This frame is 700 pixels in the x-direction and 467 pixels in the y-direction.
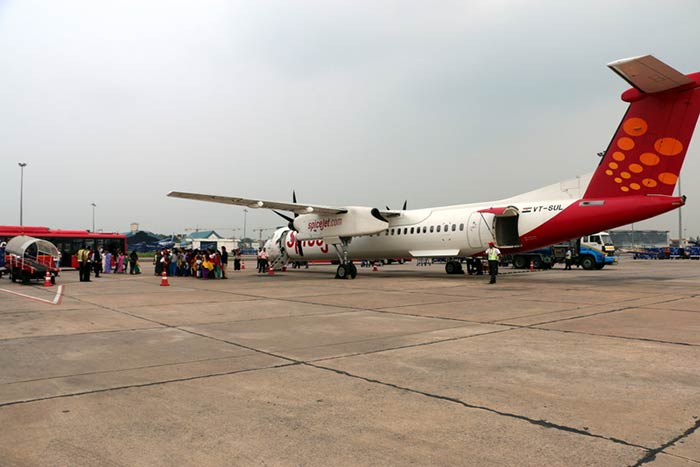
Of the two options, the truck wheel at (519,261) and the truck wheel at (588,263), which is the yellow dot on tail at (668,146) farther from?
the truck wheel at (588,263)

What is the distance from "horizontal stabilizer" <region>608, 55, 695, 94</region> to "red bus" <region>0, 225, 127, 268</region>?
29.3 metres

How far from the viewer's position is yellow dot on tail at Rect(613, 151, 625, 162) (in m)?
16.0

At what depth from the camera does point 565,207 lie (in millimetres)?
17625

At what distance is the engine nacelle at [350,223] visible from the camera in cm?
2277

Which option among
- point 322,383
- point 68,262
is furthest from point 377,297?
point 68,262

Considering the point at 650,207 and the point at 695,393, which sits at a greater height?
the point at 650,207

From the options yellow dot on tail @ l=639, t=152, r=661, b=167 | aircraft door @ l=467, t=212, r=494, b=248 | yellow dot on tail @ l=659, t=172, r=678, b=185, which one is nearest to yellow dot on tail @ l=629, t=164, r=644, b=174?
yellow dot on tail @ l=639, t=152, r=661, b=167

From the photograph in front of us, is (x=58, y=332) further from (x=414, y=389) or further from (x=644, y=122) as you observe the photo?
(x=644, y=122)

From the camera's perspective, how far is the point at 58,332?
8234mm

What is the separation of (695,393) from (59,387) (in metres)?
6.02

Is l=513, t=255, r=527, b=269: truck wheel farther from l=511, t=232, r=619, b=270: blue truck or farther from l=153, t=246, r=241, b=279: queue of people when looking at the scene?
l=153, t=246, r=241, b=279: queue of people

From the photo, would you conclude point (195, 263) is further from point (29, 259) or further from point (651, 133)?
point (651, 133)

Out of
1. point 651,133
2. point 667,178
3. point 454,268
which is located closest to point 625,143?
point 651,133

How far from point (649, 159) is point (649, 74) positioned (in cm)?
280
